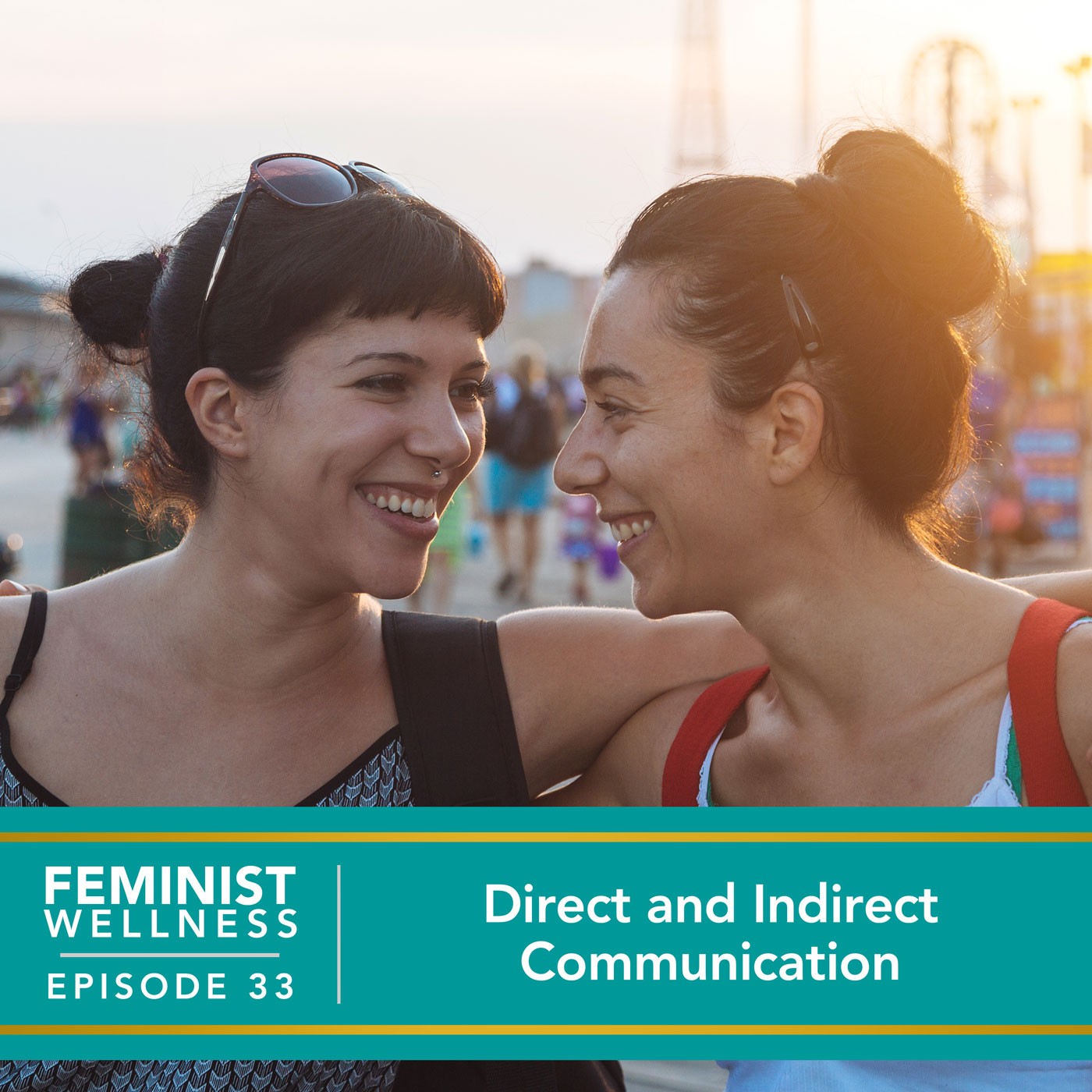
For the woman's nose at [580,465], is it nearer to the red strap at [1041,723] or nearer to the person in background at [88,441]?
the red strap at [1041,723]

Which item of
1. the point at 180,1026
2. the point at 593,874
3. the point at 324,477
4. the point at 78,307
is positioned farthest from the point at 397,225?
the point at 180,1026

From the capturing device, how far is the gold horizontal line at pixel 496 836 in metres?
2.17

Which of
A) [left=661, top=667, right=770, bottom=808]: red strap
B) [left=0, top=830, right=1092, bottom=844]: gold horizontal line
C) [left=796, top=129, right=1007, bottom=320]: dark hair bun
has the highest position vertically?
[left=796, top=129, right=1007, bottom=320]: dark hair bun

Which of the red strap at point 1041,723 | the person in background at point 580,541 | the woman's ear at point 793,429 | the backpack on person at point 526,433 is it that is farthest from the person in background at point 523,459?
the red strap at point 1041,723

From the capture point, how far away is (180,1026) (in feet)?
7.17

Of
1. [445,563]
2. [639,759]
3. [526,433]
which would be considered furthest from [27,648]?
[526,433]

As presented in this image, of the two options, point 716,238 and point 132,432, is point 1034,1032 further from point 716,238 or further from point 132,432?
point 132,432

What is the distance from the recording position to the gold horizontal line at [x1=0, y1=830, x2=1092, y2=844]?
2166mm

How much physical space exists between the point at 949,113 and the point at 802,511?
45.8 feet

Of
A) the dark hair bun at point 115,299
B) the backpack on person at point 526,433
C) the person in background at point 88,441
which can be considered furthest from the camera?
the person in background at point 88,441

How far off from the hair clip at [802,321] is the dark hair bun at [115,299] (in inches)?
47.9

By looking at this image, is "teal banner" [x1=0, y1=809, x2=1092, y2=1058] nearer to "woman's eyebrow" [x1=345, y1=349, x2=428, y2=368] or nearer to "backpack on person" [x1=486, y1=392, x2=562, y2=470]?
"woman's eyebrow" [x1=345, y1=349, x2=428, y2=368]

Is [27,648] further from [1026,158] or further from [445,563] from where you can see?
[1026,158]

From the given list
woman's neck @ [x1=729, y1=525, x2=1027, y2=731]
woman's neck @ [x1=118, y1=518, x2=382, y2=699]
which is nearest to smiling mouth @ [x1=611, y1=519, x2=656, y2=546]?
woman's neck @ [x1=729, y1=525, x2=1027, y2=731]
